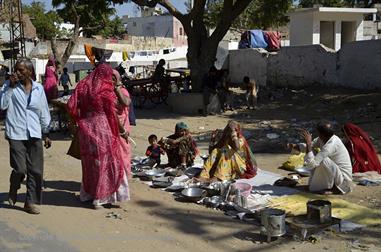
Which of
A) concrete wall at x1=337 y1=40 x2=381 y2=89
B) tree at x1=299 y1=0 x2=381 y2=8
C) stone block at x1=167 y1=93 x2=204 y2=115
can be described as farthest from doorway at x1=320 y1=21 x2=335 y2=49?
tree at x1=299 y1=0 x2=381 y2=8

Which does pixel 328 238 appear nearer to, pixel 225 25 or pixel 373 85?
pixel 225 25

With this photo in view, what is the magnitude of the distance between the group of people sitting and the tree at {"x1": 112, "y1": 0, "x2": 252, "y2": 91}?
803 centimetres

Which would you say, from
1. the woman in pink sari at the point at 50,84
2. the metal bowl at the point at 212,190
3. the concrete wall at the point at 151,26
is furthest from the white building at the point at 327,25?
the concrete wall at the point at 151,26

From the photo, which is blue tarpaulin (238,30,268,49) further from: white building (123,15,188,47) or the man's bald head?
white building (123,15,188,47)

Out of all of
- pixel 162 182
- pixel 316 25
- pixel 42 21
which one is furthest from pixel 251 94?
pixel 42 21

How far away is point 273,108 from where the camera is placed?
1582 centimetres

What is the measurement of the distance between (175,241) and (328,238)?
1439 millimetres

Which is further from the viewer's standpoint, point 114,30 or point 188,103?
point 114,30

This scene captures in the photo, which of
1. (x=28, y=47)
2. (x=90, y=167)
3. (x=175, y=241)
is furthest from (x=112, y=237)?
(x=28, y=47)

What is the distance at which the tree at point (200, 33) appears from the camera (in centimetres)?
1570

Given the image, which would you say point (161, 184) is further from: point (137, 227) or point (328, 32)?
point (328, 32)

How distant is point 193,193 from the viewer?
644cm

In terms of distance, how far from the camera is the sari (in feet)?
19.2

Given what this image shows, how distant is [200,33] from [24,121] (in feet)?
36.1
